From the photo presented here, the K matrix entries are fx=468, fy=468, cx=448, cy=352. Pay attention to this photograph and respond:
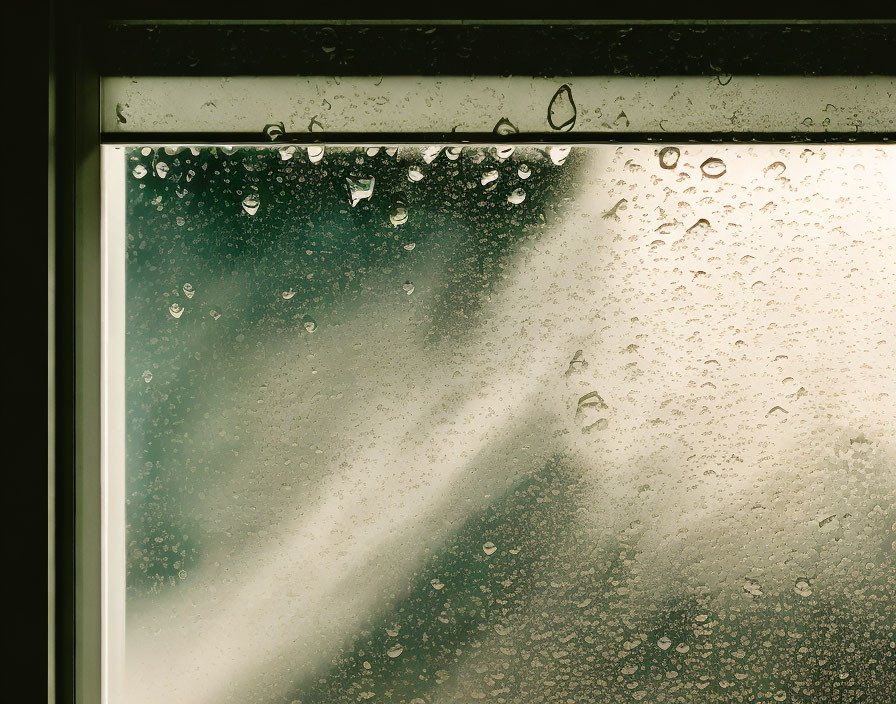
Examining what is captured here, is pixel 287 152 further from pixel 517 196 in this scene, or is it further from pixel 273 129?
pixel 517 196

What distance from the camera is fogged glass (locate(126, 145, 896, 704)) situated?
70 cm

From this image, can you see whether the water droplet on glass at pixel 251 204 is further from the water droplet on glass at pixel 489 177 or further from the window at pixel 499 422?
the water droplet on glass at pixel 489 177

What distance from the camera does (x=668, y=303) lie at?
708 mm

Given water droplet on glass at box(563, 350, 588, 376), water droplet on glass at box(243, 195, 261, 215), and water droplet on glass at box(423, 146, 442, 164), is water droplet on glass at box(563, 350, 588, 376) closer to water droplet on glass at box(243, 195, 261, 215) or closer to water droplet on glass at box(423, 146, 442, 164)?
water droplet on glass at box(423, 146, 442, 164)

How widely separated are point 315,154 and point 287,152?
0.04 m

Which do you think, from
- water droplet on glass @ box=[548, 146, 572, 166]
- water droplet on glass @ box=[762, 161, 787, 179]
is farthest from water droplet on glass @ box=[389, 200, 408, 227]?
water droplet on glass @ box=[762, 161, 787, 179]

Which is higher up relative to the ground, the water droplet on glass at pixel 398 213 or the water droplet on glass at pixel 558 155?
the water droplet on glass at pixel 558 155

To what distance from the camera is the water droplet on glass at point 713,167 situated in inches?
27.6

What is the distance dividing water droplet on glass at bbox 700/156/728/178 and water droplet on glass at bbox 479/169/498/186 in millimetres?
309

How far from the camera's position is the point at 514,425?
0.71 m

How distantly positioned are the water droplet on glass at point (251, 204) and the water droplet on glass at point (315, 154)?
0.34 ft

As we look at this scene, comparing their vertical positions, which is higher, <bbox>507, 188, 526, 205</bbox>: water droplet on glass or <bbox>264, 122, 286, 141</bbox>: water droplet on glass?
<bbox>264, 122, 286, 141</bbox>: water droplet on glass
